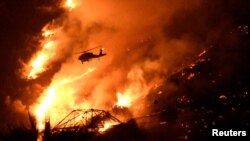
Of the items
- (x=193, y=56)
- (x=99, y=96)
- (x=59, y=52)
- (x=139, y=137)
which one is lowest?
(x=139, y=137)

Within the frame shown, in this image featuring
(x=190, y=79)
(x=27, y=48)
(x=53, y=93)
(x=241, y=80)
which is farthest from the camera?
(x=27, y=48)

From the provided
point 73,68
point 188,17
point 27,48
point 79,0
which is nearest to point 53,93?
point 73,68

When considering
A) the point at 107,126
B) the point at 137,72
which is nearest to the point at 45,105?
the point at 137,72

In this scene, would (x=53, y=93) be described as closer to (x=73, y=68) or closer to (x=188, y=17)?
(x=73, y=68)

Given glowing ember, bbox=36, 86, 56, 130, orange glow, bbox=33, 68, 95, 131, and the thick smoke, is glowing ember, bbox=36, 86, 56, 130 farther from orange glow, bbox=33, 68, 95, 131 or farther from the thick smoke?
the thick smoke

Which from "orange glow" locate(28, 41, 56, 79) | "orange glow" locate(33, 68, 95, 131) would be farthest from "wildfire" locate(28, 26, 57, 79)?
"orange glow" locate(33, 68, 95, 131)

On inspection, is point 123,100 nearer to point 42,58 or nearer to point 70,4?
point 42,58

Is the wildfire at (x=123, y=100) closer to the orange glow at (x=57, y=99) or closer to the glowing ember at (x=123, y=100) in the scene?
the glowing ember at (x=123, y=100)
